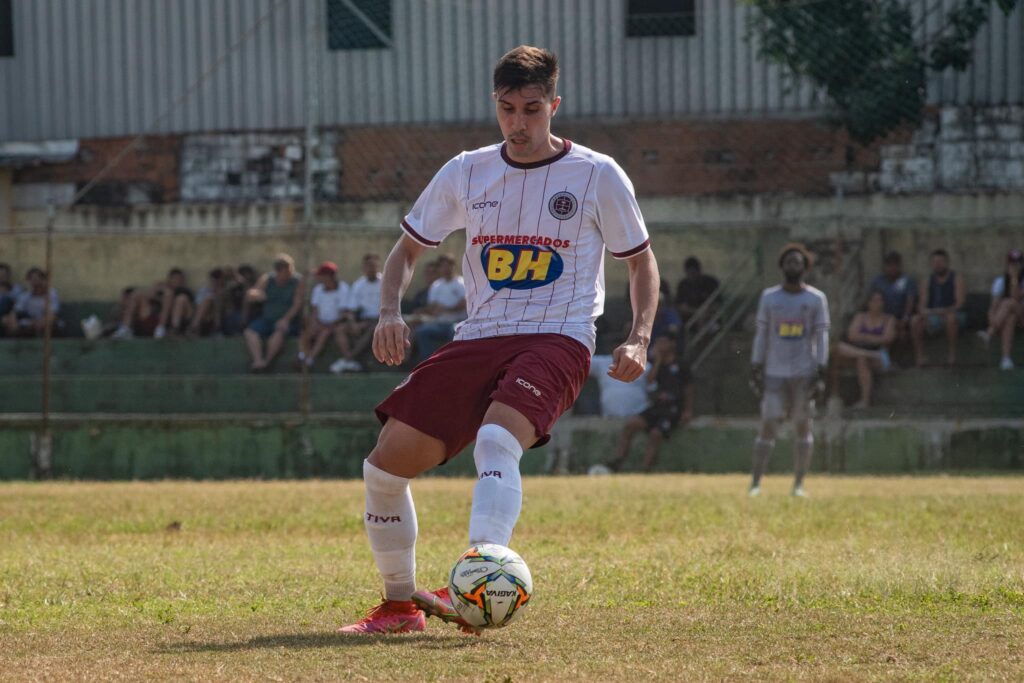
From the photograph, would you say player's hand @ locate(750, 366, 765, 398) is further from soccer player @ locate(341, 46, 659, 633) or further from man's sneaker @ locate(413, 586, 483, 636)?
man's sneaker @ locate(413, 586, 483, 636)

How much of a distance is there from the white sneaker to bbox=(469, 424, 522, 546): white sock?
14.6 m

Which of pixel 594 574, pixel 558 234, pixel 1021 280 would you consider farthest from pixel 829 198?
pixel 558 234

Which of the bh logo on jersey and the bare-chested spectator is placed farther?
the bare-chested spectator

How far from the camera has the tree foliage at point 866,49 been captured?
→ 19812 millimetres

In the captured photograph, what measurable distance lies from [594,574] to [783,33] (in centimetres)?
1369

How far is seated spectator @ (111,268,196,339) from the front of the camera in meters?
19.5

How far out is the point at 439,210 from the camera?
21.0 ft

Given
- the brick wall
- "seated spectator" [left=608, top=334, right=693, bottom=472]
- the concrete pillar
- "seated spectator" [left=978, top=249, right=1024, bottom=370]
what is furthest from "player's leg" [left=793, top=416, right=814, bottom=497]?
the concrete pillar

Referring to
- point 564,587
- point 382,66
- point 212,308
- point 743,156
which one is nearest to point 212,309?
point 212,308

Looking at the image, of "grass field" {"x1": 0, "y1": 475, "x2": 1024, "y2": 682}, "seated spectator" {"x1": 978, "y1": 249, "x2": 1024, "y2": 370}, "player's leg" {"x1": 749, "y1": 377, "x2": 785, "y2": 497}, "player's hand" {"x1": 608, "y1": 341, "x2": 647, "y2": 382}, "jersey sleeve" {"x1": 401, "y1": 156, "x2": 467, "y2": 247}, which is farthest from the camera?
"seated spectator" {"x1": 978, "y1": 249, "x2": 1024, "y2": 370}

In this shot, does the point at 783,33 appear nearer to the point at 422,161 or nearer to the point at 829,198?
the point at 829,198

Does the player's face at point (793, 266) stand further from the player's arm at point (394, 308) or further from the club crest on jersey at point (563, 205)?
the club crest on jersey at point (563, 205)

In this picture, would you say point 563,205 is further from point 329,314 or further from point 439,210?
point 329,314

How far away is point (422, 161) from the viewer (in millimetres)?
21688
